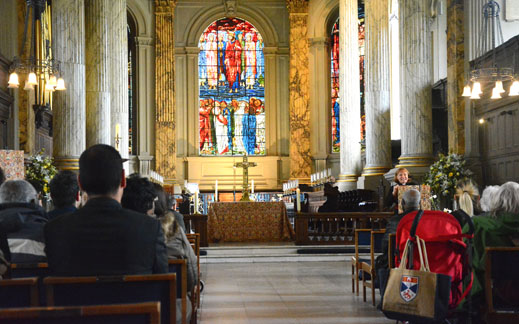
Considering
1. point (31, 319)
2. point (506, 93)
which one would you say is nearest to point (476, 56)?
point (506, 93)

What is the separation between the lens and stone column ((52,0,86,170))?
45.9 ft

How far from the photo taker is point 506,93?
1252 cm

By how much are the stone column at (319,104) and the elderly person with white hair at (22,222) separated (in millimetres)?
21780

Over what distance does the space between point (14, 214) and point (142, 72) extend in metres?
22.0

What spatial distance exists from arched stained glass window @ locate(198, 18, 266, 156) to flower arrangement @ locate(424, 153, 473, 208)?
14.7 meters

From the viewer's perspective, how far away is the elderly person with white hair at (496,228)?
533 centimetres

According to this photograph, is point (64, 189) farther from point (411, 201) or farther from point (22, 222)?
point (411, 201)

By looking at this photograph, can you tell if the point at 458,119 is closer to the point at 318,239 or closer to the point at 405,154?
the point at 405,154

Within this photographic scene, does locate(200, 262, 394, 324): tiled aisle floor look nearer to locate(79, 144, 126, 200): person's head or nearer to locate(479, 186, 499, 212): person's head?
locate(479, 186, 499, 212): person's head

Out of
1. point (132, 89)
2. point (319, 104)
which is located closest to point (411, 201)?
point (319, 104)

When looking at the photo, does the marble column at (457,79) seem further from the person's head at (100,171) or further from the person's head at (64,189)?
the person's head at (100,171)

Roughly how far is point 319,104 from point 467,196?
20.4m

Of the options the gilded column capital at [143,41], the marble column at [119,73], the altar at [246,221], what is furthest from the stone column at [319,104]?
the altar at [246,221]

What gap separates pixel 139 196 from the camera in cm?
464
